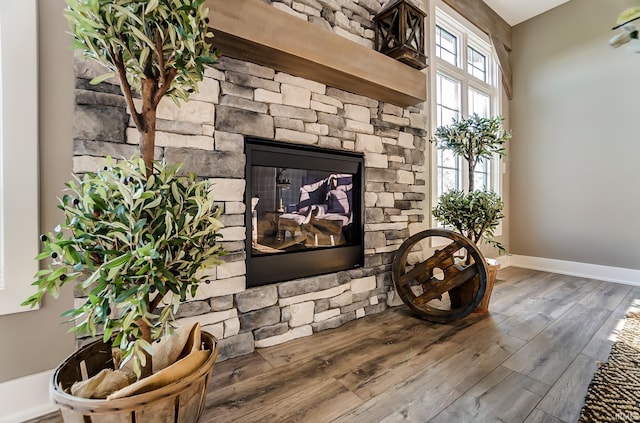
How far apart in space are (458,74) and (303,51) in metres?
2.49

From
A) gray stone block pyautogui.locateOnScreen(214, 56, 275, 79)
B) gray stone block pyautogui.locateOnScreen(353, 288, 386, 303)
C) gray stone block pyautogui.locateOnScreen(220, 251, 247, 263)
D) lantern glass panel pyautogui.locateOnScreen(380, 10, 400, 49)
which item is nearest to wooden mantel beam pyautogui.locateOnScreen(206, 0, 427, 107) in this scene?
gray stone block pyautogui.locateOnScreen(214, 56, 275, 79)

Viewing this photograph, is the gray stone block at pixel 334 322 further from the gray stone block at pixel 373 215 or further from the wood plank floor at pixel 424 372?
the gray stone block at pixel 373 215

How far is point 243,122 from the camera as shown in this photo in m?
1.59

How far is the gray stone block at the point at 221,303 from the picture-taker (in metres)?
1.49

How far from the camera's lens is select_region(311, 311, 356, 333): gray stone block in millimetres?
1870

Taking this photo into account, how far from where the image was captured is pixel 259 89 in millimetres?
1646

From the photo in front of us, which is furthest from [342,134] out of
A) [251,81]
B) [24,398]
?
[24,398]

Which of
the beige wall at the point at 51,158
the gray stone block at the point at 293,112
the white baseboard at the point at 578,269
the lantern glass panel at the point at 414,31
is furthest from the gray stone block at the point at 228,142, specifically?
the white baseboard at the point at 578,269

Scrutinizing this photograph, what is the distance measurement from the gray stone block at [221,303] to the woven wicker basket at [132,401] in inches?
22.1

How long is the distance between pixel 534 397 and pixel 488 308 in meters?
1.15

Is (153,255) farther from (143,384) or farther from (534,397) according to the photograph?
(534,397)

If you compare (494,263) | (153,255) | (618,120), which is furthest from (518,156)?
(153,255)

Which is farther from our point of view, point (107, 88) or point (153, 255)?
point (107, 88)

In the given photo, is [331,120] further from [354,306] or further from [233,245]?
[354,306]
